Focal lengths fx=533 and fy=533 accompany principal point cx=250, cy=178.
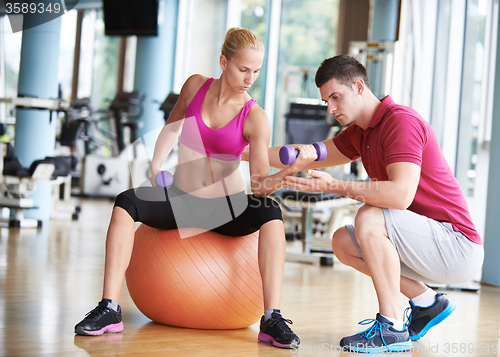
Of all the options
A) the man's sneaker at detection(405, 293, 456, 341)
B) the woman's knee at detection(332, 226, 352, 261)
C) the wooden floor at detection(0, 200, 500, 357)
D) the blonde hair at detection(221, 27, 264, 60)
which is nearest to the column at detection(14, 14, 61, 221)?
the wooden floor at detection(0, 200, 500, 357)

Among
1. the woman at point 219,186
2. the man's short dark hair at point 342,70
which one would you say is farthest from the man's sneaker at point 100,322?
the man's short dark hair at point 342,70

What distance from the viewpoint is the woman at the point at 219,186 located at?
5.63 feet

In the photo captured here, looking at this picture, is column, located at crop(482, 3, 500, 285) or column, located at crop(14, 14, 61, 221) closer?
column, located at crop(482, 3, 500, 285)

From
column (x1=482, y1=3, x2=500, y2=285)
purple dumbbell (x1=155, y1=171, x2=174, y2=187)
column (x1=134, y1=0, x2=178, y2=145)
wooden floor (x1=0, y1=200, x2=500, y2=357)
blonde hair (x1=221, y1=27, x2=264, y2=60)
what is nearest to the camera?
wooden floor (x1=0, y1=200, x2=500, y2=357)

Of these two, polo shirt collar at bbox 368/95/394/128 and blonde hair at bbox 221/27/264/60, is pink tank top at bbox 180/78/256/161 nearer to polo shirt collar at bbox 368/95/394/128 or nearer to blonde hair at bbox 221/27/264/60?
blonde hair at bbox 221/27/264/60

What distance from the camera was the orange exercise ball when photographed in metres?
1.79

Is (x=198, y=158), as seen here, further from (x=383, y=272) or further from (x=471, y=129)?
(x=471, y=129)

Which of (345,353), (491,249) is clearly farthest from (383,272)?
(491,249)

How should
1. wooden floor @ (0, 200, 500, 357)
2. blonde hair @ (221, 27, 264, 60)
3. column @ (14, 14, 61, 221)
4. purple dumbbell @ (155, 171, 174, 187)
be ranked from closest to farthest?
wooden floor @ (0, 200, 500, 357)
blonde hair @ (221, 27, 264, 60)
purple dumbbell @ (155, 171, 174, 187)
column @ (14, 14, 61, 221)

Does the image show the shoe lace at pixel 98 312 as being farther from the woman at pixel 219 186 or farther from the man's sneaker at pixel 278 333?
the man's sneaker at pixel 278 333

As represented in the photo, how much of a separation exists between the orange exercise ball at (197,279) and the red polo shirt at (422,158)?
56 centimetres

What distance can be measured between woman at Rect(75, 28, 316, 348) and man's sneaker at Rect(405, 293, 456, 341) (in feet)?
1.58

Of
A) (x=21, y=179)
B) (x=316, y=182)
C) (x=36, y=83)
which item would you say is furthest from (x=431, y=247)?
(x=36, y=83)

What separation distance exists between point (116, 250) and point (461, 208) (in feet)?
3.75
